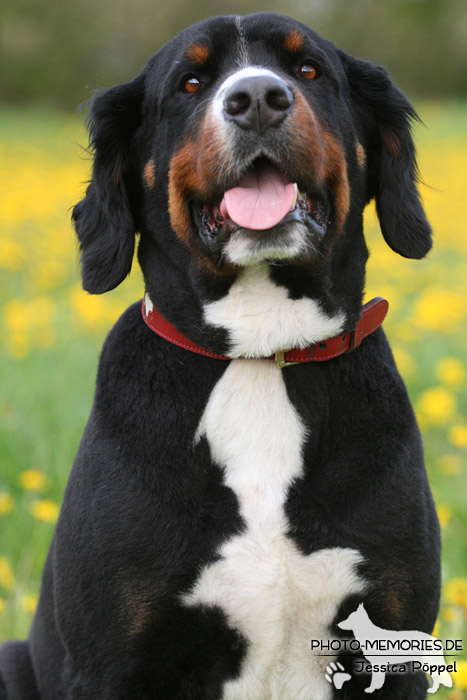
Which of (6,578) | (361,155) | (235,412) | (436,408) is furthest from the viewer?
(436,408)

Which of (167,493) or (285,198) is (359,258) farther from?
(167,493)

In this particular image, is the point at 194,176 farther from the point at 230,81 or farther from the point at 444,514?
the point at 444,514

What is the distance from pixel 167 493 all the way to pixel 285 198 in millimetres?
870

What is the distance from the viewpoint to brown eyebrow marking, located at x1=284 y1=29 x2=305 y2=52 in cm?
293

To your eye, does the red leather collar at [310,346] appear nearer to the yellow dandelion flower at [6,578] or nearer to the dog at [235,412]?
the dog at [235,412]

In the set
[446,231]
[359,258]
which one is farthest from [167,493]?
[446,231]

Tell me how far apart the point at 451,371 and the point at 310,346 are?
106 inches

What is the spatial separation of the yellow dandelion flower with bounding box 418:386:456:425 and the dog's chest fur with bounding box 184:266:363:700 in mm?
2125

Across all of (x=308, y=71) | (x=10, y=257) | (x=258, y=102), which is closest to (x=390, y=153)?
(x=308, y=71)

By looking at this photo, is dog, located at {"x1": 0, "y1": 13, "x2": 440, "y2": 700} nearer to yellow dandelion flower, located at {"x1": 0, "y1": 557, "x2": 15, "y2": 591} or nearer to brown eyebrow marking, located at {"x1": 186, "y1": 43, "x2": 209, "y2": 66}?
brown eyebrow marking, located at {"x1": 186, "y1": 43, "x2": 209, "y2": 66}

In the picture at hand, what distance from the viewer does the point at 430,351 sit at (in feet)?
20.6

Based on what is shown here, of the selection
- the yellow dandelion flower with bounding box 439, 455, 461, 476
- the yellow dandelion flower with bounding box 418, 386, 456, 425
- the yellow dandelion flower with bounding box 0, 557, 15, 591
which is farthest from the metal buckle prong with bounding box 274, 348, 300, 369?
the yellow dandelion flower with bounding box 418, 386, 456, 425

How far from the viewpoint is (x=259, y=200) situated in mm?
2783

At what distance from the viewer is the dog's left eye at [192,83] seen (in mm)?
2943
